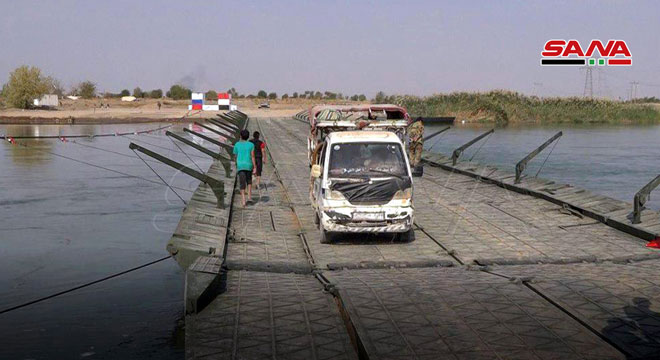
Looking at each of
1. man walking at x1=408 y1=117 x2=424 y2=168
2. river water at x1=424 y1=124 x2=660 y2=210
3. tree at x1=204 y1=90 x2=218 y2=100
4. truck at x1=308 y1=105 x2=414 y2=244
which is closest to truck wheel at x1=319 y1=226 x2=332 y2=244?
truck at x1=308 y1=105 x2=414 y2=244

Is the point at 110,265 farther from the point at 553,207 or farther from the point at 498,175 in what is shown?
the point at 498,175

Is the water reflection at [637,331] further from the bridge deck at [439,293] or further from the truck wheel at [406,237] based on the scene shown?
the truck wheel at [406,237]

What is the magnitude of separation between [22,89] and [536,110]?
72191 mm

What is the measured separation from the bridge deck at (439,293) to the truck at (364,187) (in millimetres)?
447

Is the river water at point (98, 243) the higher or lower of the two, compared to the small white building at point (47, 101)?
lower

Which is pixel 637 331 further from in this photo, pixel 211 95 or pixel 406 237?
pixel 211 95

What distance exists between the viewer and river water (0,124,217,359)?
10293 mm

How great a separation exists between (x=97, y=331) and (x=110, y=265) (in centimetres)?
524

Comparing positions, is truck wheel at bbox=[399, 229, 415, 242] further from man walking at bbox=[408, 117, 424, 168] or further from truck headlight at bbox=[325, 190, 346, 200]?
A: man walking at bbox=[408, 117, 424, 168]

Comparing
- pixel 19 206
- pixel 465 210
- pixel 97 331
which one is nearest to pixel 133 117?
pixel 19 206

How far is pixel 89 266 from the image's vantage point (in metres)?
15.7

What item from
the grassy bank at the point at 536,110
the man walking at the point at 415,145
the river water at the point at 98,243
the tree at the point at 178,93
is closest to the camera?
the river water at the point at 98,243

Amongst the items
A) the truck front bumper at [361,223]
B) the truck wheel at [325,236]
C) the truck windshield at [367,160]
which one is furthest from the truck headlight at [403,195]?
the truck wheel at [325,236]

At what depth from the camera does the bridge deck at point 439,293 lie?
7.87 meters
